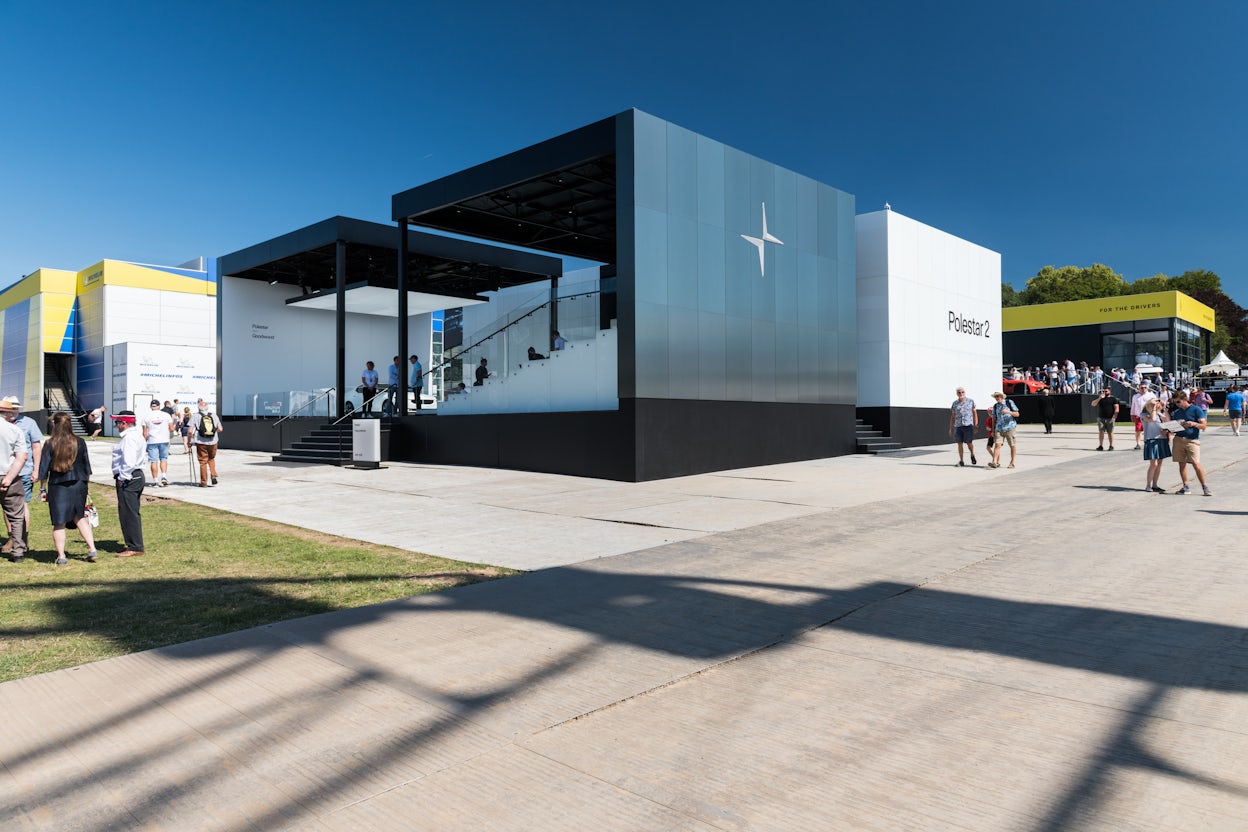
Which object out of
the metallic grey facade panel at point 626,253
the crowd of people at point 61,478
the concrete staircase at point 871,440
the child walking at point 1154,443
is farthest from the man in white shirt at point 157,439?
the concrete staircase at point 871,440

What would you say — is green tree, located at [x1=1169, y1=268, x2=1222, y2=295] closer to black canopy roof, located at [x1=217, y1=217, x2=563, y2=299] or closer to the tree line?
the tree line

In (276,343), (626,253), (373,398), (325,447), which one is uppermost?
(626,253)

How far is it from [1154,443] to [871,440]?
1040cm

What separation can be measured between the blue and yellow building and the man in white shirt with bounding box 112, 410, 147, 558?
116ft

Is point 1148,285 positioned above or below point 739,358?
above

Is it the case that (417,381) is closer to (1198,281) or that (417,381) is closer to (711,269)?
(711,269)

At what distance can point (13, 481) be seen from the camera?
8250 millimetres

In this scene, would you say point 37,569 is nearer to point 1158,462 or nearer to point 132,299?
point 1158,462

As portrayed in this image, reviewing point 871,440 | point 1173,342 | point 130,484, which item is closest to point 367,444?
point 130,484

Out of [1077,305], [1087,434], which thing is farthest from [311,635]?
[1077,305]

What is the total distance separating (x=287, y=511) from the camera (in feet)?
39.7

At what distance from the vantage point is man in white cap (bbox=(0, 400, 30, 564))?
322 inches

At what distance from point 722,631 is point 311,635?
8.99 ft

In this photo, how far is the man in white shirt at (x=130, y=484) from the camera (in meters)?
8.45
